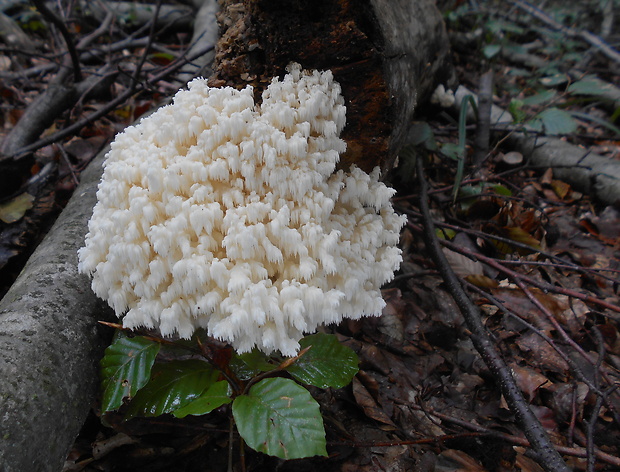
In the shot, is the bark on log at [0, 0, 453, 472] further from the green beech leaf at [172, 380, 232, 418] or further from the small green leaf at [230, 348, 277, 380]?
the small green leaf at [230, 348, 277, 380]

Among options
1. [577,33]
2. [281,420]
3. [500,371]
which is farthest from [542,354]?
[577,33]

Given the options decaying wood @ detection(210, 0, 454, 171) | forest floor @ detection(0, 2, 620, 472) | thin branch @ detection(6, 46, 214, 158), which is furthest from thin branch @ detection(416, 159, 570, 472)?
thin branch @ detection(6, 46, 214, 158)

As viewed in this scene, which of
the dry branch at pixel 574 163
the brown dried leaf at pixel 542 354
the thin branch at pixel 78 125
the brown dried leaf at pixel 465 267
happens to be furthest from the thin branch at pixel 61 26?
the brown dried leaf at pixel 542 354

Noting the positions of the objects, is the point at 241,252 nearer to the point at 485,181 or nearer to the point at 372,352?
the point at 372,352

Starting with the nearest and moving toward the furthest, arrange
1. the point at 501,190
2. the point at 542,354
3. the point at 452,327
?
1. the point at 542,354
2. the point at 452,327
3. the point at 501,190

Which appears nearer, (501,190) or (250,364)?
(250,364)

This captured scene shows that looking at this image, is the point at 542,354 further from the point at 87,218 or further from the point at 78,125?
the point at 78,125

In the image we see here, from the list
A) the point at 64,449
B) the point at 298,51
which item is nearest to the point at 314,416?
the point at 64,449

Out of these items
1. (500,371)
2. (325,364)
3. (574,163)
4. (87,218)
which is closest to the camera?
(325,364)
